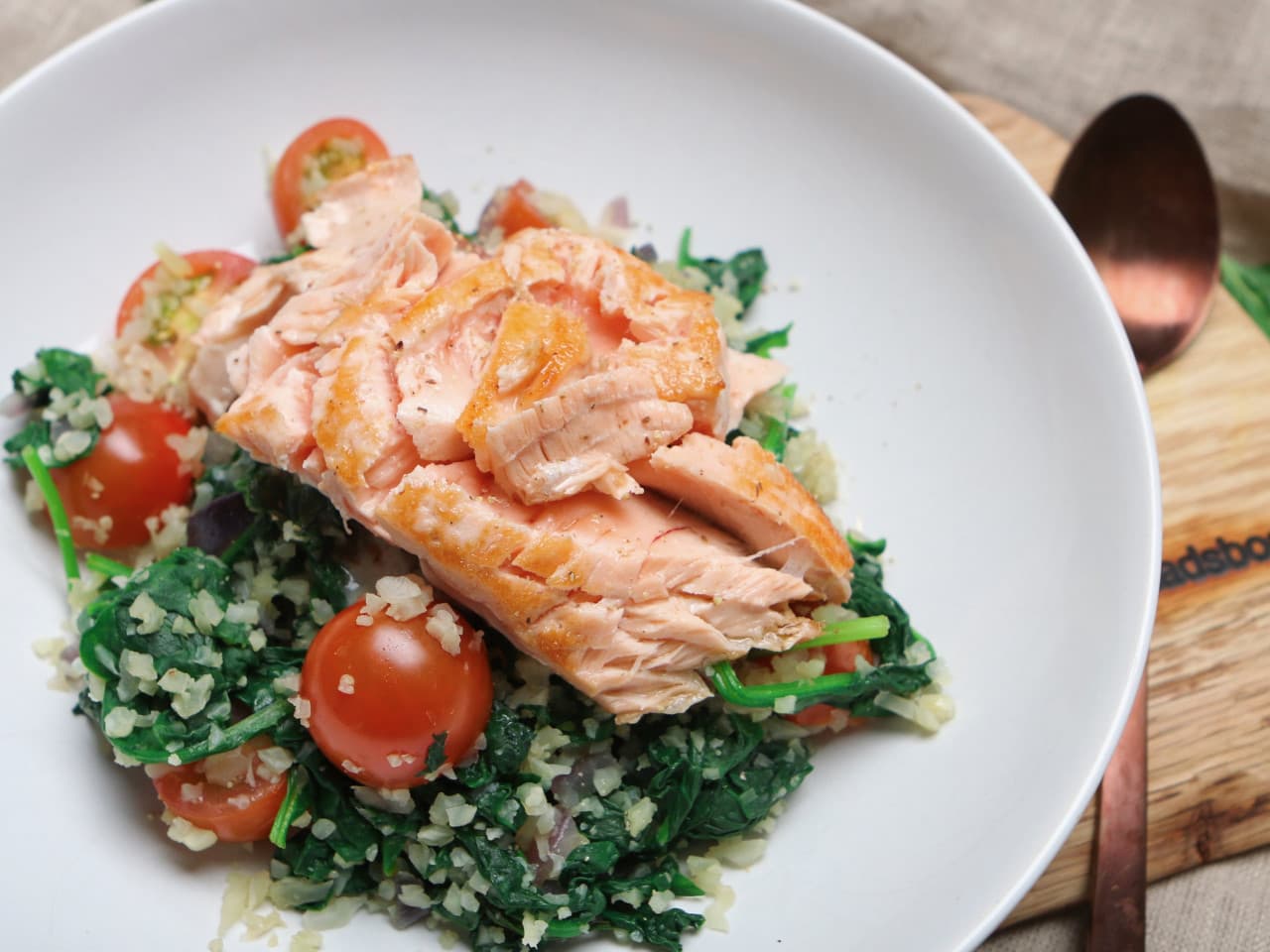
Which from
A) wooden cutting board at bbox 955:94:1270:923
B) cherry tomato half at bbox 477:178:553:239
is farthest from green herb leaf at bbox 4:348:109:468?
wooden cutting board at bbox 955:94:1270:923

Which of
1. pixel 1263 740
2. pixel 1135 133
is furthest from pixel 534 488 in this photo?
pixel 1135 133

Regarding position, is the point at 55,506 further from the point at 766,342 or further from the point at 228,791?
the point at 766,342

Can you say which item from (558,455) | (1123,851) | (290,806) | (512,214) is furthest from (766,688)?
(512,214)

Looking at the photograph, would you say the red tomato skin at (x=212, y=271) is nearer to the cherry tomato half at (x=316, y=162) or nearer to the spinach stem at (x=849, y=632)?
the cherry tomato half at (x=316, y=162)

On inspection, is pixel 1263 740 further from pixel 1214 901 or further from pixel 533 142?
pixel 533 142

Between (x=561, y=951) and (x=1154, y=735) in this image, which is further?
(x=1154, y=735)

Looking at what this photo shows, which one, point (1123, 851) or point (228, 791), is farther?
point (1123, 851)

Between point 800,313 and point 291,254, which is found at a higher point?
point 291,254
